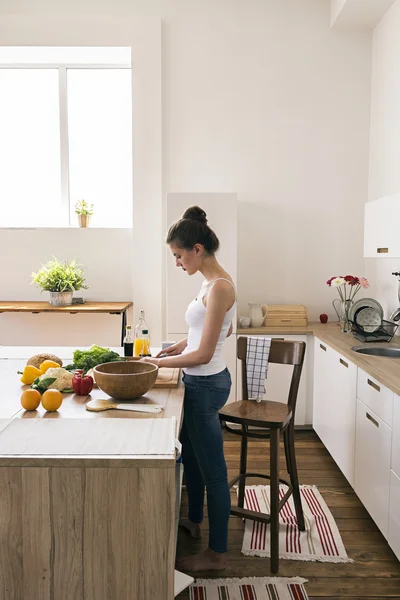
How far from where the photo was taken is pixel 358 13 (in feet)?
14.0

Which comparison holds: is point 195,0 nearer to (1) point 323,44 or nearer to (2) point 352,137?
(1) point 323,44

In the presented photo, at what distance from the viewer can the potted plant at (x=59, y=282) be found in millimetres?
4535

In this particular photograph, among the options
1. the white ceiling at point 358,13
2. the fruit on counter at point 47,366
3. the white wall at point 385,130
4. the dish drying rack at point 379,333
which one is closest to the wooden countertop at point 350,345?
the dish drying rack at point 379,333

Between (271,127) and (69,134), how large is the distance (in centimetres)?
175

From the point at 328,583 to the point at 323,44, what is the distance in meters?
3.97

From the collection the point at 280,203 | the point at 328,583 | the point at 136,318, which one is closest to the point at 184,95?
the point at 280,203

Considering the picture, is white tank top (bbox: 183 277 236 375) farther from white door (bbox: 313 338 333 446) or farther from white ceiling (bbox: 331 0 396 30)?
white ceiling (bbox: 331 0 396 30)

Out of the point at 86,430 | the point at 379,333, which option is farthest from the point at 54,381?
the point at 379,333

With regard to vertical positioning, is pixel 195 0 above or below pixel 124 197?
above

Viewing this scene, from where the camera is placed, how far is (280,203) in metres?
4.70

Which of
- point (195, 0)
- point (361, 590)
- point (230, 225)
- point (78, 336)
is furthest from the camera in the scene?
point (78, 336)

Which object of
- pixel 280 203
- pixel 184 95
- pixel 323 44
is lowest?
pixel 280 203

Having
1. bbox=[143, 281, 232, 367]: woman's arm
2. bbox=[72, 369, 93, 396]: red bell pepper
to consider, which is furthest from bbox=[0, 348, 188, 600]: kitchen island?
bbox=[143, 281, 232, 367]: woman's arm

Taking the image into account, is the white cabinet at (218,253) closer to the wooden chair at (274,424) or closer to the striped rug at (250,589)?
the wooden chair at (274,424)
